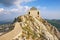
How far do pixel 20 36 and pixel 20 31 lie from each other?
3326 millimetres

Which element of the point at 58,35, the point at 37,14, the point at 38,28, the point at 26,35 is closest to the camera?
the point at 26,35

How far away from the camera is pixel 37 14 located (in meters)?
94.8

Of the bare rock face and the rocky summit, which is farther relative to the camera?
the bare rock face

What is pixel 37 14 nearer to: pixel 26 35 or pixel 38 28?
pixel 38 28

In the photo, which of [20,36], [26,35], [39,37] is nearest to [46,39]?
[39,37]

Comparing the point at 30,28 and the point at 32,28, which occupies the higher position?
the point at 30,28

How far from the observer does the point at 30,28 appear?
8081cm

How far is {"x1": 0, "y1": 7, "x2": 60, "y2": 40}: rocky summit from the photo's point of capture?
66812 mm

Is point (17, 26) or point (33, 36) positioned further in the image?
point (33, 36)

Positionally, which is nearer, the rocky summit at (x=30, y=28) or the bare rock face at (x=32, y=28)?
the rocky summit at (x=30, y=28)

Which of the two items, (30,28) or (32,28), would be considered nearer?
(30,28)

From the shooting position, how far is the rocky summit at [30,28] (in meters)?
66.8

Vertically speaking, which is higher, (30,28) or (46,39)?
(30,28)

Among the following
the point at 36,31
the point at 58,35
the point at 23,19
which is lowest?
the point at 58,35
